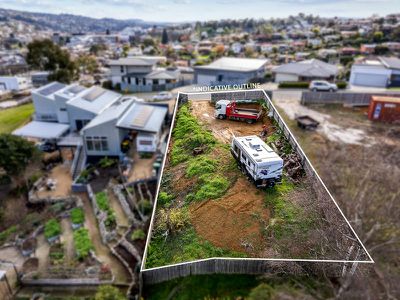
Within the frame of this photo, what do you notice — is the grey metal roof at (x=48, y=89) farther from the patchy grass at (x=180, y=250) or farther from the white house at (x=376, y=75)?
the white house at (x=376, y=75)

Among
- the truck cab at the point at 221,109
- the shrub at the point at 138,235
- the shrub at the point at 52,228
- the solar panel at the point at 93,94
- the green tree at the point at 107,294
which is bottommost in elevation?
the shrub at the point at 52,228

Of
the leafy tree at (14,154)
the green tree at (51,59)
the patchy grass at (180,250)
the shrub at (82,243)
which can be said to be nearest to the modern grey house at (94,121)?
the leafy tree at (14,154)

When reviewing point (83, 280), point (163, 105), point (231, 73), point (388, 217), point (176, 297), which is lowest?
point (83, 280)

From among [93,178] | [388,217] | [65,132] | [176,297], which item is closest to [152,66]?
[65,132]

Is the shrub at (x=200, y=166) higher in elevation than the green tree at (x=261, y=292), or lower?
higher

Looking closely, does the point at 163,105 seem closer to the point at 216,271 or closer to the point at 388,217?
the point at 388,217

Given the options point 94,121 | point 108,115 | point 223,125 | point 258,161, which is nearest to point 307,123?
point 108,115

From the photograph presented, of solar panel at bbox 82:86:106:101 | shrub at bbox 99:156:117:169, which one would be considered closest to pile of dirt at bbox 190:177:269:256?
shrub at bbox 99:156:117:169
